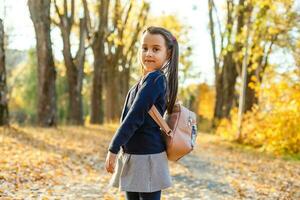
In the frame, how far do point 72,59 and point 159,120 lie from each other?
715 inches

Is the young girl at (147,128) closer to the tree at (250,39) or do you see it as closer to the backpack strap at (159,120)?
the backpack strap at (159,120)

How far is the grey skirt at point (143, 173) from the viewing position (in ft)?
10.7

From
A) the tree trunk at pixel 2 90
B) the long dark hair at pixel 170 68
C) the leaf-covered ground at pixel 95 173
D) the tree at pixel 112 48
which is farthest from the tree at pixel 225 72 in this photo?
the long dark hair at pixel 170 68

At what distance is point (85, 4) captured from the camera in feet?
71.9

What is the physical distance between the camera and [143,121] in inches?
127

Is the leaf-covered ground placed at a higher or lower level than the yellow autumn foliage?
lower

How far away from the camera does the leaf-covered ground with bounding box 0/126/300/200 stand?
7.20 metres

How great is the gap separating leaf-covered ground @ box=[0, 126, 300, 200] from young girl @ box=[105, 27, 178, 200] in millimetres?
3350

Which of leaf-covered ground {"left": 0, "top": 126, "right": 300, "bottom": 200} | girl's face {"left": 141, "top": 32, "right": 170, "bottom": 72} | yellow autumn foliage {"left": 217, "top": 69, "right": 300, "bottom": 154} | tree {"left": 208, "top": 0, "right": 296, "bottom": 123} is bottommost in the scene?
leaf-covered ground {"left": 0, "top": 126, "right": 300, "bottom": 200}

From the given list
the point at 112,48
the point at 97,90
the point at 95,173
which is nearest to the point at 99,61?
the point at 97,90

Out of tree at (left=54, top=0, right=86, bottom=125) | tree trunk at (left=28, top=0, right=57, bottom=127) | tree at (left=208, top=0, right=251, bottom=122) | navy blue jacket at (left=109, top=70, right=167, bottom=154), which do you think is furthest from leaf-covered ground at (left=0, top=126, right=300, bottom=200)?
tree at (left=208, top=0, right=251, bottom=122)

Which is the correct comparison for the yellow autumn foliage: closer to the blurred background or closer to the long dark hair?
the blurred background

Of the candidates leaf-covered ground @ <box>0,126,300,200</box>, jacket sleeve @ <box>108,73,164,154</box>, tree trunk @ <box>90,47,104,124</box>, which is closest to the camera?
jacket sleeve @ <box>108,73,164,154</box>

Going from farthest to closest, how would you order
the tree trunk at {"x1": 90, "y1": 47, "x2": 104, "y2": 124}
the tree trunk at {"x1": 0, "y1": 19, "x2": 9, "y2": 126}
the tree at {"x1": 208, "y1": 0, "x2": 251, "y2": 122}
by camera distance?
the tree trunk at {"x1": 90, "y1": 47, "x2": 104, "y2": 124} < the tree at {"x1": 208, "y1": 0, "x2": 251, "y2": 122} < the tree trunk at {"x1": 0, "y1": 19, "x2": 9, "y2": 126}
